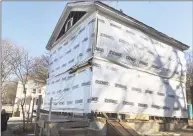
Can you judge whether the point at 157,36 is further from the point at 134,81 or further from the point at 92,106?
the point at 92,106

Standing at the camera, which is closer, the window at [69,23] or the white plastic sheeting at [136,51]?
the white plastic sheeting at [136,51]

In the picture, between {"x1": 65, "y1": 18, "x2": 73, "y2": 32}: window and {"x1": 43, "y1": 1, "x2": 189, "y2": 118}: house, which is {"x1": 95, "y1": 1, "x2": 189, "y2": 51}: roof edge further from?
{"x1": 65, "y1": 18, "x2": 73, "y2": 32}: window

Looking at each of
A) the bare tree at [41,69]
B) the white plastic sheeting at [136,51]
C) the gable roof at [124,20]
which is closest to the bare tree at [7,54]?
the bare tree at [41,69]

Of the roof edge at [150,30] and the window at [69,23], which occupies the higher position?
the window at [69,23]

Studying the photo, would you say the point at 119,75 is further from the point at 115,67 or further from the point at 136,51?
the point at 136,51

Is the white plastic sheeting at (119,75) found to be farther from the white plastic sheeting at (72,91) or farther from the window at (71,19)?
the window at (71,19)

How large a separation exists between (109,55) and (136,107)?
9.65 ft

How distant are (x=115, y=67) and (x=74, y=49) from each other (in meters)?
3.15

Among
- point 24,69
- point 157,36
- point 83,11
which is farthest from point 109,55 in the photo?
point 24,69

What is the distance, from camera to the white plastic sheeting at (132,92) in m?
9.65

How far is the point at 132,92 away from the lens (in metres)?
10.8

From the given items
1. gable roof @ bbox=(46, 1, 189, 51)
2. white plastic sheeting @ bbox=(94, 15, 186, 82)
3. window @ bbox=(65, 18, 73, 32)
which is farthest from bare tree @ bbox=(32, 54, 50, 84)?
white plastic sheeting @ bbox=(94, 15, 186, 82)

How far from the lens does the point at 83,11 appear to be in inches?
488

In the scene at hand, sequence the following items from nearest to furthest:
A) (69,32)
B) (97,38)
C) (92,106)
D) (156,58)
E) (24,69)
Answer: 1. (92,106)
2. (97,38)
3. (156,58)
4. (69,32)
5. (24,69)
